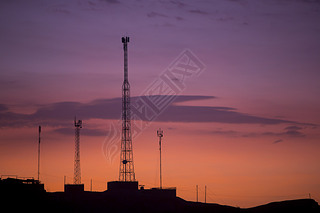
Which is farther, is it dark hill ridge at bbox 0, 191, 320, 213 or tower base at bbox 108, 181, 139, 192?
tower base at bbox 108, 181, 139, 192

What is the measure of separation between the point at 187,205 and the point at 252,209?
14810 millimetres

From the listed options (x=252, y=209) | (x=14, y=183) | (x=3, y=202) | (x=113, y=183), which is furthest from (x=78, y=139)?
(x=252, y=209)

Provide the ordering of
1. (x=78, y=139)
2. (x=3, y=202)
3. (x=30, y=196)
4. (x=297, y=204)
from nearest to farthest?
(x=3, y=202), (x=30, y=196), (x=297, y=204), (x=78, y=139)

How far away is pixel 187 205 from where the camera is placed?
454 feet

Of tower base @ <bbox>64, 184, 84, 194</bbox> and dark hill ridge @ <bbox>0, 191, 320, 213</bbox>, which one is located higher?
tower base @ <bbox>64, 184, 84, 194</bbox>

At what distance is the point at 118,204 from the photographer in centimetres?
13075

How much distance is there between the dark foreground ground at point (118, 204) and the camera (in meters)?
A: 116

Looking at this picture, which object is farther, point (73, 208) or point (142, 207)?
point (142, 207)

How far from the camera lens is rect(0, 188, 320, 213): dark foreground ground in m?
116

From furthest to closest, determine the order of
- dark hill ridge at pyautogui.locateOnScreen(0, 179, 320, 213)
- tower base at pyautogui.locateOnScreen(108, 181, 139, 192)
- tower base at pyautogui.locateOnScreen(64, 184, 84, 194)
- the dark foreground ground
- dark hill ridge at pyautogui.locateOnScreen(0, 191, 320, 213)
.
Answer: tower base at pyautogui.locateOnScreen(64, 184, 84, 194) → tower base at pyautogui.locateOnScreen(108, 181, 139, 192) → dark hill ridge at pyautogui.locateOnScreen(0, 191, 320, 213) → the dark foreground ground → dark hill ridge at pyautogui.locateOnScreen(0, 179, 320, 213)

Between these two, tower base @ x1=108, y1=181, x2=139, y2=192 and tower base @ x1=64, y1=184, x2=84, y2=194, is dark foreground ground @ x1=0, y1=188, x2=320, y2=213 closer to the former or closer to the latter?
tower base @ x1=64, y1=184, x2=84, y2=194

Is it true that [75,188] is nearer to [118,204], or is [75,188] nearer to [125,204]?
[118,204]

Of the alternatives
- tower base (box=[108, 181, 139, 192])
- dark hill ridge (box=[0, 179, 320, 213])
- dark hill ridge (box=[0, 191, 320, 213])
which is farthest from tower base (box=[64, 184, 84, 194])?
tower base (box=[108, 181, 139, 192])

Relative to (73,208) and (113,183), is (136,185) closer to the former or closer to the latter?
(113,183)
